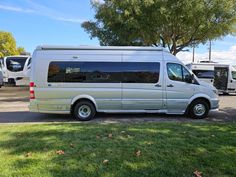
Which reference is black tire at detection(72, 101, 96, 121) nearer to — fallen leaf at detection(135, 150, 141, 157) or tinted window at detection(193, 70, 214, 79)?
fallen leaf at detection(135, 150, 141, 157)

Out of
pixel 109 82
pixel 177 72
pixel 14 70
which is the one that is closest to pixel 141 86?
pixel 109 82

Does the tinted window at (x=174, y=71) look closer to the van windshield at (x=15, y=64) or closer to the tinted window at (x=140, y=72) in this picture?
the tinted window at (x=140, y=72)

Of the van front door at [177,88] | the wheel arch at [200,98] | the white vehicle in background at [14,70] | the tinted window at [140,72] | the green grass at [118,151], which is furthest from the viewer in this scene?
the white vehicle in background at [14,70]

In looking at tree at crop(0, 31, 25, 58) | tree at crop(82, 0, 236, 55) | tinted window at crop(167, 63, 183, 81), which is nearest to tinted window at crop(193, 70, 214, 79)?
tree at crop(82, 0, 236, 55)

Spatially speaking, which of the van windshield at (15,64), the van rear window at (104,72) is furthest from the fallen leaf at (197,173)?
the van windshield at (15,64)

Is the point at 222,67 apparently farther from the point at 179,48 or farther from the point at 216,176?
the point at 216,176

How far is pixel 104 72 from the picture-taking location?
429 inches

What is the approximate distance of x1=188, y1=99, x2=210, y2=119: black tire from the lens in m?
11.3

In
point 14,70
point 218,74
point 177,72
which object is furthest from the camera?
point 14,70

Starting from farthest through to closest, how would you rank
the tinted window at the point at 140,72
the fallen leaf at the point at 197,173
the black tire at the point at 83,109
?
the tinted window at the point at 140,72 → the black tire at the point at 83,109 → the fallen leaf at the point at 197,173

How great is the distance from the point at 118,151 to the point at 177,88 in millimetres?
5579

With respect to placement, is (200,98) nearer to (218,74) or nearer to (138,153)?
(138,153)

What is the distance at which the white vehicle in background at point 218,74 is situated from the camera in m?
22.9

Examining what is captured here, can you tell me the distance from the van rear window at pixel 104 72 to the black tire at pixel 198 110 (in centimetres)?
165
